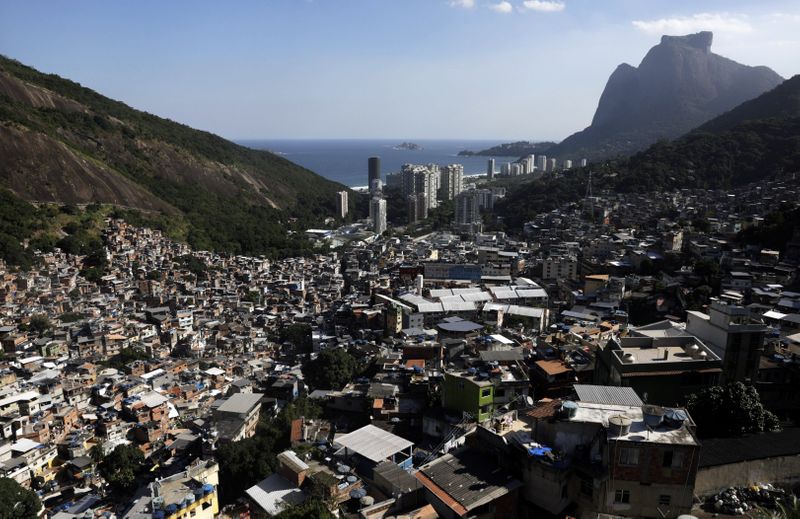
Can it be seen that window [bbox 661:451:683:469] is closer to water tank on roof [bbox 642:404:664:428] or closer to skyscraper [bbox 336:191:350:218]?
water tank on roof [bbox 642:404:664:428]

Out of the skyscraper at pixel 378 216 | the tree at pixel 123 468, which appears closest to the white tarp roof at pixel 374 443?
the tree at pixel 123 468

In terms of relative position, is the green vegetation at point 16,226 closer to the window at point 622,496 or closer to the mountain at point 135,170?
the mountain at point 135,170

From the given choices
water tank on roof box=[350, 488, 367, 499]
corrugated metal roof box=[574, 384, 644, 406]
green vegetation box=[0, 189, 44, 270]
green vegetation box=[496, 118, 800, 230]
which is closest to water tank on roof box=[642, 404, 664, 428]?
corrugated metal roof box=[574, 384, 644, 406]

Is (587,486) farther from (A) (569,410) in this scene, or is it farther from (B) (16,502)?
(B) (16,502)

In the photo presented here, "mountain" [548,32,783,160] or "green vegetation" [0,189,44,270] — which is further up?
"mountain" [548,32,783,160]

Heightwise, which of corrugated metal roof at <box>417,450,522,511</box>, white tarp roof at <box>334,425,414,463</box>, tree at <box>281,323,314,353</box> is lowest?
tree at <box>281,323,314,353</box>

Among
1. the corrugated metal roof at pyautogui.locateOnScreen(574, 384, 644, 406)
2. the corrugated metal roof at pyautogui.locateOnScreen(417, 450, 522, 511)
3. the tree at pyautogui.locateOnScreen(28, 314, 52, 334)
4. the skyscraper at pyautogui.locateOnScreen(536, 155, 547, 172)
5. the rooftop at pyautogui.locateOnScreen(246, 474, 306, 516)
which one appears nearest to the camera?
the corrugated metal roof at pyautogui.locateOnScreen(417, 450, 522, 511)

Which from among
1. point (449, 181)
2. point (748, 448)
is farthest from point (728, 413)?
point (449, 181)
